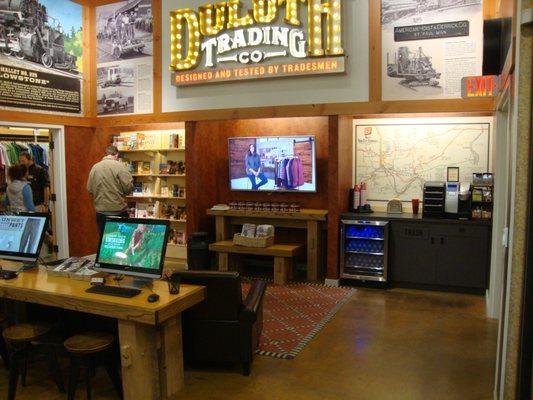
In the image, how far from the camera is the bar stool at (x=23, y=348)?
3342 mm

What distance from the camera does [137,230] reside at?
3.58 meters

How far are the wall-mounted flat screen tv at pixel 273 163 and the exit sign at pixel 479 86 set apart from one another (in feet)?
7.00

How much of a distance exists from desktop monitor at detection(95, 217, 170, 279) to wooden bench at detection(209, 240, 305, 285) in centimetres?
296

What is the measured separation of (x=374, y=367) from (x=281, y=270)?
103 inches

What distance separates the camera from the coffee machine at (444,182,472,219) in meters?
5.84

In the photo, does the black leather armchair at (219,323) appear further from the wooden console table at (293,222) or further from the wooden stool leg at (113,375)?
the wooden console table at (293,222)

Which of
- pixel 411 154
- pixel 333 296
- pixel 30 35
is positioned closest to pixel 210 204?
pixel 333 296

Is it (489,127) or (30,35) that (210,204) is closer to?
(30,35)

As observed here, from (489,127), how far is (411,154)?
3.28 feet

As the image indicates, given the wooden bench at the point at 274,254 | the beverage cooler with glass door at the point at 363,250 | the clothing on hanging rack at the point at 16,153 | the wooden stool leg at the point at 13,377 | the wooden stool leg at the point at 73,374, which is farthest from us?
the clothing on hanging rack at the point at 16,153

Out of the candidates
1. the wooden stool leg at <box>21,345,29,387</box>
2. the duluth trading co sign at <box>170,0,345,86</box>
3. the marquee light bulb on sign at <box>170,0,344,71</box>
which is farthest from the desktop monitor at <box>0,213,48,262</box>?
the marquee light bulb on sign at <box>170,0,344,71</box>

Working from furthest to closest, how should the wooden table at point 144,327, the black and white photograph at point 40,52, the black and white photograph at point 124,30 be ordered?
1. the black and white photograph at point 124,30
2. the black and white photograph at point 40,52
3. the wooden table at point 144,327

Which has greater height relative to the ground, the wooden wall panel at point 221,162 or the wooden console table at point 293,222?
the wooden wall panel at point 221,162

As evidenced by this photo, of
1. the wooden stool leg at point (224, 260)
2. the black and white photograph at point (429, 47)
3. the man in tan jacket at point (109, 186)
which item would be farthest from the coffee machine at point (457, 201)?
the man in tan jacket at point (109, 186)
